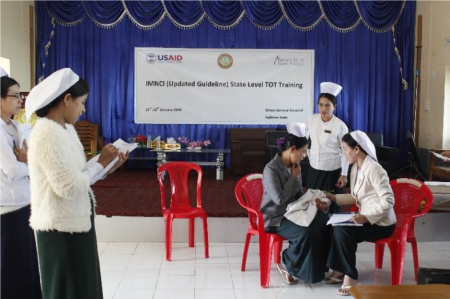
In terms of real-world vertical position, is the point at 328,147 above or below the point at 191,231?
above

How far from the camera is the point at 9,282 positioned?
8.22 ft

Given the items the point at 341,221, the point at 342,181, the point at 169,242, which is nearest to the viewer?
the point at 341,221

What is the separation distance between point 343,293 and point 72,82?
2.20 metres

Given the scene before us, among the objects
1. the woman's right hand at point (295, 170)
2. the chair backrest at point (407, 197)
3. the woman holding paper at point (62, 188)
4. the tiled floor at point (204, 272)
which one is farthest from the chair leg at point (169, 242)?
the woman holding paper at point (62, 188)

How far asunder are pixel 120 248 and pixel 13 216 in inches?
73.9

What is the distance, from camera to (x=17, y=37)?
296 inches

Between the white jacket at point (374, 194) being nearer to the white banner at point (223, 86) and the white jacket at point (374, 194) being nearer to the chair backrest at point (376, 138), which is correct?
the chair backrest at point (376, 138)

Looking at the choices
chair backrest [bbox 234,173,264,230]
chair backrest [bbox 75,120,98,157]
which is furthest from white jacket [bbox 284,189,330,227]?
chair backrest [bbox 75,120,98,157]

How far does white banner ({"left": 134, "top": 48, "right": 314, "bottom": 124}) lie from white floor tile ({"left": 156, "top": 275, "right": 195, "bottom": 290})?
205 inches

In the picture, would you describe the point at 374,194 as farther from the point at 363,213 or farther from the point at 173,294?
the point at 173,294

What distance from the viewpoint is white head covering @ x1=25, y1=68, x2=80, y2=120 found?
78.1 inches

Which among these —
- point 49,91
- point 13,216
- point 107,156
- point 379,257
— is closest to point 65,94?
point 49,91

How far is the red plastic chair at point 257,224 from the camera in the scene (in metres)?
3.43

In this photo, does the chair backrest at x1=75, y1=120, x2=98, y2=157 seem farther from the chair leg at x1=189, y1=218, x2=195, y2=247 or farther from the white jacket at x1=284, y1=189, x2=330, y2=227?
the white jacket at x1=284, y1=189, x2=330, y2=227
